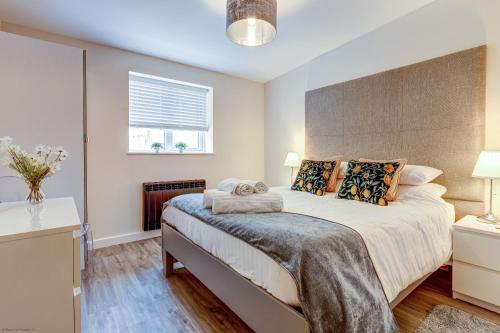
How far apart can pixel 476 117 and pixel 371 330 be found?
2068 mm

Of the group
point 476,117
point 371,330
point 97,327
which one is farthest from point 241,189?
point 476,117

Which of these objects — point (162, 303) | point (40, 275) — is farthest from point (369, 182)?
point (40, 275)

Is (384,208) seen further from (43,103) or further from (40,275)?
(43,103)

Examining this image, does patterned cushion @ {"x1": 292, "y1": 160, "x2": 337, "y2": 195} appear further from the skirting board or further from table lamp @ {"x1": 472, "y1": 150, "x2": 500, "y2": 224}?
the skirting board

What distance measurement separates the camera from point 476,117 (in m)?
2.13

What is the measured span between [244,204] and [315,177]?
1323 millimetres

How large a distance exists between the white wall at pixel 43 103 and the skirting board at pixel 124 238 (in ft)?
2.11

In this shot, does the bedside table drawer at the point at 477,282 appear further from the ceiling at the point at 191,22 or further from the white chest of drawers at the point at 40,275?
the white chest of drawers at the point at 40,275

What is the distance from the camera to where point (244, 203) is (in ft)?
5.56

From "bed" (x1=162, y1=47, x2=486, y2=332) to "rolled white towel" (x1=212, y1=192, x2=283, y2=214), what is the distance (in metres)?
0.16

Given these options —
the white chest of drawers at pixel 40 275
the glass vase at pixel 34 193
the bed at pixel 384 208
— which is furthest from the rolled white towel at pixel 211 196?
the glass vase at pixel 34 193

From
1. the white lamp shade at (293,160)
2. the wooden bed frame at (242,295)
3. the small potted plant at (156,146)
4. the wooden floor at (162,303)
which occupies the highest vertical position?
the small potted plant at (156,146)

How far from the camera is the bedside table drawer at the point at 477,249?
67.5 inches

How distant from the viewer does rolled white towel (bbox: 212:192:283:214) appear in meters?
1.68
